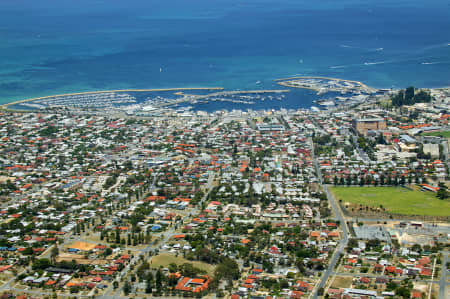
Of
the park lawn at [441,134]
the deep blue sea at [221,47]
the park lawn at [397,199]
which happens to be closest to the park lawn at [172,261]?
the park lawn at [397,199]

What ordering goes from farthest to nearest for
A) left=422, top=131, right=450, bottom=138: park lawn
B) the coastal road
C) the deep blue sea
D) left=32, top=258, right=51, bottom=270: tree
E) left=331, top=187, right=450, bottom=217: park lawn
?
the deep blue sea → left=422, top=131, right=450, bottom=138: park lawn → left=331, top=187, right=450, bottom=217: park lawn → left=32, top=258, right=51, bottom=270: tree → the coastal road

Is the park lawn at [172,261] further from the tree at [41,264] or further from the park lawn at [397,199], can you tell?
the park lawn at [397,199]

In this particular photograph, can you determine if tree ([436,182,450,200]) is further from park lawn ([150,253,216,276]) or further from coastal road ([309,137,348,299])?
park lawn ([150,253,216,276])

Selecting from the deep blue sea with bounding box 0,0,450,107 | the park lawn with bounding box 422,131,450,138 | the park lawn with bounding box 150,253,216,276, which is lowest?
the park lawn with bounding box 150,253,216,276

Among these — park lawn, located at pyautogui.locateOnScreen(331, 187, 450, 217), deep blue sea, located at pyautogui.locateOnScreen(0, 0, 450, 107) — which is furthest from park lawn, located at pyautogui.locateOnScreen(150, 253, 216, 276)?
deep blue sea, located at pyautogui.locateOnScreen(0, 0, 450, 107)

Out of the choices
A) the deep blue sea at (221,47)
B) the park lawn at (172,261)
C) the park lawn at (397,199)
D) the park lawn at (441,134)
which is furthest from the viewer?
the deep blue sea at (221,47)

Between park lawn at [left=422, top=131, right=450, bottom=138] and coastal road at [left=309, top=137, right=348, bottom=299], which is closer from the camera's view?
coastal road at [left=309, top=137, right=348, bottom=299]

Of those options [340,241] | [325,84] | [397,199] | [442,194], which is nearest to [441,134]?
[442,194]
